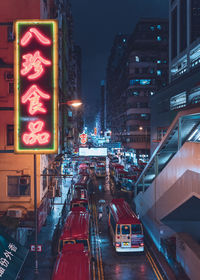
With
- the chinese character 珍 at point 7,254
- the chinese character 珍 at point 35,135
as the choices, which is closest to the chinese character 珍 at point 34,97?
the chinese character 珍 at point 35,135

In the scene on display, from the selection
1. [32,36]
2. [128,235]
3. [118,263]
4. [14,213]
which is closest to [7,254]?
[14,213]

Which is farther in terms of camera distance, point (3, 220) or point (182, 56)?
point (182, 56)

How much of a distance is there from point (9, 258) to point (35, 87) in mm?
8367

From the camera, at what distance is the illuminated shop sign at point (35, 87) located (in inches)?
474

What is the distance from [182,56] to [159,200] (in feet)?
115

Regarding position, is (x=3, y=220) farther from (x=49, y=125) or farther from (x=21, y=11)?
(x=21, y=11)

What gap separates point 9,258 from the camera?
11.6 m

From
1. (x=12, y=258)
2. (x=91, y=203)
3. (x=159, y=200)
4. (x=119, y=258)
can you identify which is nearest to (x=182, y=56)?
(x=91, y=203)

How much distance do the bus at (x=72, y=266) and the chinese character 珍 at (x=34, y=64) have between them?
854 centimetres

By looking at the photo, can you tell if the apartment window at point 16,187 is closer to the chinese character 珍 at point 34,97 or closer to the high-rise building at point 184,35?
the chinese character 珍 at point 34,97

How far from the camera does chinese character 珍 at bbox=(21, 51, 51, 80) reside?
39.8ft

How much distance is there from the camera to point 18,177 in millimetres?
18453

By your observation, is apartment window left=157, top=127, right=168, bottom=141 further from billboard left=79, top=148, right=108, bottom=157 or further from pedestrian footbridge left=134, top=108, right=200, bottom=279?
pedestrian footbridge left=134, top=108, right=200, bottom=279

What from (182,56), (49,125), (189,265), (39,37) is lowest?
(189,265)
